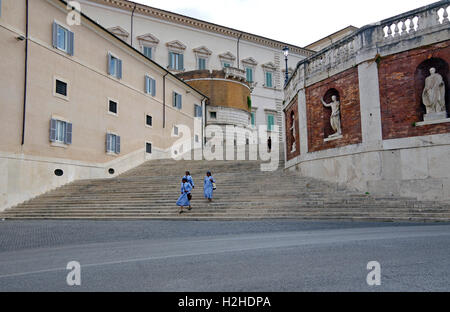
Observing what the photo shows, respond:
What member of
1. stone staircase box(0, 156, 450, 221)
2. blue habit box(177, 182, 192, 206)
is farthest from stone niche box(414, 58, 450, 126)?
blue habit box(177, 182, 192, 206)

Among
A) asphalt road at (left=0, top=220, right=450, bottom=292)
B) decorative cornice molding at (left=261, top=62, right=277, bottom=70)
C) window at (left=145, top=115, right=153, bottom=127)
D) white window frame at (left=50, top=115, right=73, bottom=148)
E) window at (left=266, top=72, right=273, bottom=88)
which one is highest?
decorative cornice molding at (left=261, top=62, right=277, bottom=70)

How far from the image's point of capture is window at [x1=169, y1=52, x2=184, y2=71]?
4478 centimetres

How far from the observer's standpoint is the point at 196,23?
46812mm

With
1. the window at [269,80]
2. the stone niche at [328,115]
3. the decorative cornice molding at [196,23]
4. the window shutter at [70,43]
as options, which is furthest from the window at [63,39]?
the window at [269,80]

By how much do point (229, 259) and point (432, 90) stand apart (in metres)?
12.1

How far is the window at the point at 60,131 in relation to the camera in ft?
66.4

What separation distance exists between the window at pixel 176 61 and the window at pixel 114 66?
18.7 m

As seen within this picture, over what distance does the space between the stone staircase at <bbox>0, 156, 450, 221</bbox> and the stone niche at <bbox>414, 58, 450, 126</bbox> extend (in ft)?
10.8

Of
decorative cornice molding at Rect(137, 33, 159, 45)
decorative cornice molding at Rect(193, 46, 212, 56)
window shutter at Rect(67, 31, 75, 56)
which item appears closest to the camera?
window shutter at Rect(67, 31, 75, 56)

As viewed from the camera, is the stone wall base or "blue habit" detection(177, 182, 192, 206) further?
"blue habit" detection(177, 182, 192, 206)

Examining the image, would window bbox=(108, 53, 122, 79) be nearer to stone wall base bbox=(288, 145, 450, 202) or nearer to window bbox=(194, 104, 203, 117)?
window bbox=(194, 104, 203, 117)

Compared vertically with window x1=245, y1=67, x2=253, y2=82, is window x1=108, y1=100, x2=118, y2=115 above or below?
below

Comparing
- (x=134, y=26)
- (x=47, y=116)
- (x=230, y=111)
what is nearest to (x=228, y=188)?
(x=47, y=116)

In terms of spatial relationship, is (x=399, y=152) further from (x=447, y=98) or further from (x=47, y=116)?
(x=47, y=116)
